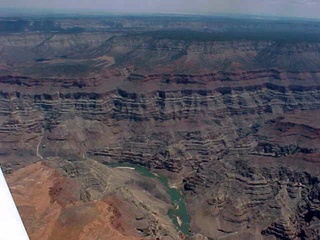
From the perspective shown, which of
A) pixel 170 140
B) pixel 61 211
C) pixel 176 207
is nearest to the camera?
pixel 61 211

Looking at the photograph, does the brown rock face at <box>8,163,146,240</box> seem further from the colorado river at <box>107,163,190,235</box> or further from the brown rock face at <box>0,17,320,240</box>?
the colorado river at <box>107,163,190,235</box>

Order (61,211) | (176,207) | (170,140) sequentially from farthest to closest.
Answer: (170,140)
(176,207)
(61,211)

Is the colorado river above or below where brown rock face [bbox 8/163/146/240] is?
below

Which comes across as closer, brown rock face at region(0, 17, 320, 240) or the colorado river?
brown rock face at region(0, 17, 320, 240)

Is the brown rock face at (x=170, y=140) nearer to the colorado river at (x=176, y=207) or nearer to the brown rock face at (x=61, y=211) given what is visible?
the brown rock face at (x=61, y=211)

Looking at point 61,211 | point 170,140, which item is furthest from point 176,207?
point 170,140

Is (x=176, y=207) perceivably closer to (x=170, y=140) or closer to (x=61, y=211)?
(x=61, y=211)

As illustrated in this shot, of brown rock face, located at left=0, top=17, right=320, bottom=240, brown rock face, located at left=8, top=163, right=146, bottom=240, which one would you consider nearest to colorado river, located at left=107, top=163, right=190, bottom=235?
brown rock face, located at left=0, top=17, right=320, bottom=240

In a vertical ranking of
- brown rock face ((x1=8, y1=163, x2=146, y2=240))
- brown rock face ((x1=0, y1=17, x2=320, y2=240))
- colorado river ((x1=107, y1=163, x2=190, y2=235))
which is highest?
brown rock face ((x1=8, y1=163, x2=146, y2=240))

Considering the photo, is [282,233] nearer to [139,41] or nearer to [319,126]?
[319,126]

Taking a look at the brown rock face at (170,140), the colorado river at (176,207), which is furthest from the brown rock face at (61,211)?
the colorado river at (176,207)
